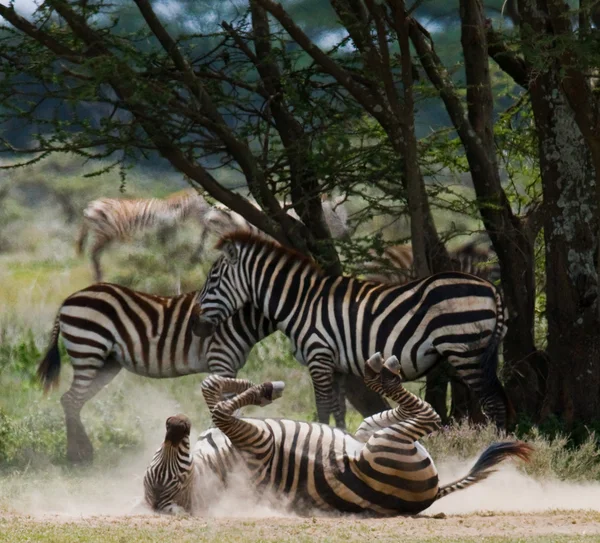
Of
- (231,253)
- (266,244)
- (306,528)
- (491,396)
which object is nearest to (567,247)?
(491,396)

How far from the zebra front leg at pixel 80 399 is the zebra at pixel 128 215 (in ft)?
29.9

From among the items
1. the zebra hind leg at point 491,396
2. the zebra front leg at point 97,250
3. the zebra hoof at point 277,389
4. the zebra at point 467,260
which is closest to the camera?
the zebra hoof at point 277,389

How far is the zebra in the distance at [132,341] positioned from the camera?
37.2 feet

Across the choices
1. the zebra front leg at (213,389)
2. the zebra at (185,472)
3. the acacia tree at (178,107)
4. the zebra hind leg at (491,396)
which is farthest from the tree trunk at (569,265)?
the zebra at (185,472)

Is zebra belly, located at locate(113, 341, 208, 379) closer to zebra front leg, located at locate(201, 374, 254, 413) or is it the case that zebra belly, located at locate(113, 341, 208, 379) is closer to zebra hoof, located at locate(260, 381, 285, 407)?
zebra front leg, located at locate(201, 374, 254, 413)

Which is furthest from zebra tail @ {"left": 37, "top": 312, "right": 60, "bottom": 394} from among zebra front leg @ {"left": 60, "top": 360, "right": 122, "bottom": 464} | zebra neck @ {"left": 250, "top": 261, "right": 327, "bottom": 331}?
zebra neck @ {"left": 250, "top": 261, "right": 327, "bottom": 331}

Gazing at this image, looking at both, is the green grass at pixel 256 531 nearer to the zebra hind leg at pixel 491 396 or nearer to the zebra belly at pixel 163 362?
the zebra hind leg at pixel 491 396

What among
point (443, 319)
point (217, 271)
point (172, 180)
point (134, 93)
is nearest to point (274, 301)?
point (217, 271)

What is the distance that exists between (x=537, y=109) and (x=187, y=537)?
21.1 ft

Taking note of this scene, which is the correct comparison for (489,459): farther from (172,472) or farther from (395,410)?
(172,472)

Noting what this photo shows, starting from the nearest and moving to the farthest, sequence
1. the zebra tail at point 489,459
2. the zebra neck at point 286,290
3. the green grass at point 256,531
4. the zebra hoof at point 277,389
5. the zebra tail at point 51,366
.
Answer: the green grass at point 256,531 → the zebra tail at point 489,459 → the zebra hoof at point 277,389 → the zebra neck at point 286,290 → the zebra tail at point 51,366

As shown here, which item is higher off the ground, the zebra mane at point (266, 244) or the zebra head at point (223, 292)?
the zebra mane at point (266, 244)

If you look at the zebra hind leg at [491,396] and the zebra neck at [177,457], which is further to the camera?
the zebra hind leg at [491,396]

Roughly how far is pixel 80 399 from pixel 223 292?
5.86 ft
